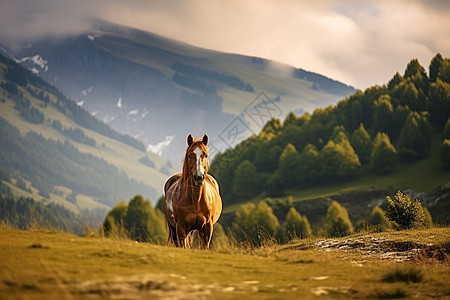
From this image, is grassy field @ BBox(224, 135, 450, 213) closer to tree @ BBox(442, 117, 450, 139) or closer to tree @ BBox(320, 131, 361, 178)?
tree @ BBox(320, 131, 361, 178)

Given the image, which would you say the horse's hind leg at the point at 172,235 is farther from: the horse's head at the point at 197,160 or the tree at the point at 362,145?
the tree at the point at 362,145

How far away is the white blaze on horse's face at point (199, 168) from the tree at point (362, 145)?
167974 mm

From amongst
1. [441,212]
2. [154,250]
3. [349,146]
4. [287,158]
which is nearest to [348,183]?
[349,146]

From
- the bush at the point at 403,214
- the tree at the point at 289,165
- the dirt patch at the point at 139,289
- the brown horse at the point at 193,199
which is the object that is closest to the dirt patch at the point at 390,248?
the bush at the point at 403,214

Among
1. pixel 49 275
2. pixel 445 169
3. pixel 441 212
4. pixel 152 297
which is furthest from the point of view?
pixel 445 169

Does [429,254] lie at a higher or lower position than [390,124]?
lower

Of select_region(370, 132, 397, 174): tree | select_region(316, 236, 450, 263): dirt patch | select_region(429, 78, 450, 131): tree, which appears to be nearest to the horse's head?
select_region(316, 236, 450, 263): dirt patch

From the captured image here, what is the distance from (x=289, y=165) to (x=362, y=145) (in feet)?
83.0

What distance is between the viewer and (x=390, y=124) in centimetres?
18425

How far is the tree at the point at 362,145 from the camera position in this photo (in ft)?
587

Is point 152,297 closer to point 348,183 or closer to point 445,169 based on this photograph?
point 445,169

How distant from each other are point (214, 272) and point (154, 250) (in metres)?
2.80

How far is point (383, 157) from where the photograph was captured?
16338cm

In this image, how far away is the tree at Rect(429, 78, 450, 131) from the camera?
578ft
